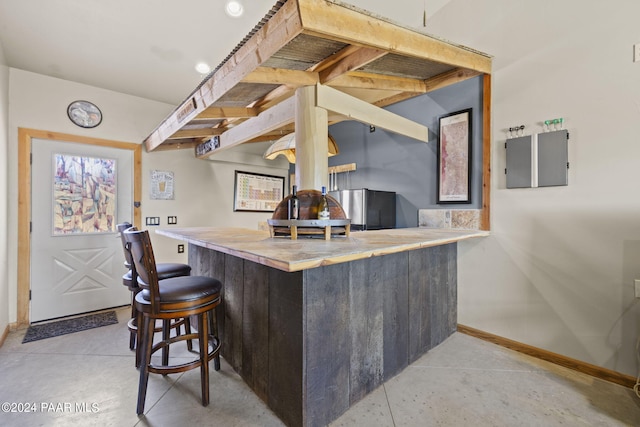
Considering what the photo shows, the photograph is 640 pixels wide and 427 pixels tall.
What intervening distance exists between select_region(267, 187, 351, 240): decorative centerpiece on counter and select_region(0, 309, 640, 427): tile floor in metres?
1.08

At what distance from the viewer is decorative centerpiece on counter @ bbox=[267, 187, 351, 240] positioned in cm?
186

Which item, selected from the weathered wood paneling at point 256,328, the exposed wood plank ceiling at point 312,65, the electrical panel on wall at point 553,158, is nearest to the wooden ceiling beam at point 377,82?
the exposed wood plank ceiling at point 312,65

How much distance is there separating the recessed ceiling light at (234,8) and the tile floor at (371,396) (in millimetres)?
2878

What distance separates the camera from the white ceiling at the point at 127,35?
2277 mm

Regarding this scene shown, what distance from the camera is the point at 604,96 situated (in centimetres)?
204

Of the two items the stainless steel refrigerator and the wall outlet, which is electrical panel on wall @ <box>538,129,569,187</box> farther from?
the wall outlet

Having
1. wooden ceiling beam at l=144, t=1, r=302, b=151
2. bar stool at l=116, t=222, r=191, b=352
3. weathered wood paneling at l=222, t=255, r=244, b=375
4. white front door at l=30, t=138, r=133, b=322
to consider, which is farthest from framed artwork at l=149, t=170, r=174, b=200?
weathered wood paneling at l=222, t=255, r=244, b=375

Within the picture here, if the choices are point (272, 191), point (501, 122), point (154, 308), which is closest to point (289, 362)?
point (154, 308)

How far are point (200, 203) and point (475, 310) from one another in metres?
3.77

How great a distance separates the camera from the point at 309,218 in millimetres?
1990

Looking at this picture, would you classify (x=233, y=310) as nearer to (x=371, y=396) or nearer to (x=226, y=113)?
(x=371, y=396)

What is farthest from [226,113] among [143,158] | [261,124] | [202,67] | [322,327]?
[322,327]

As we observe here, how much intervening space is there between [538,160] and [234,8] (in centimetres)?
280

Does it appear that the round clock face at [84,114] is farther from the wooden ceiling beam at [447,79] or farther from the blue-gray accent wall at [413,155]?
the wooden ceiling beam at [447,79]
